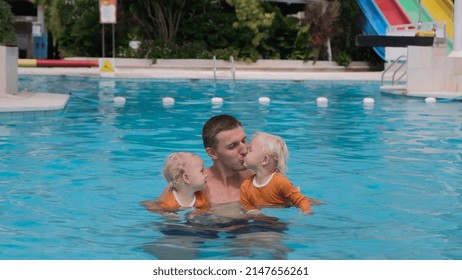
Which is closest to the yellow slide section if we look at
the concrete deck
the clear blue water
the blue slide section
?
the blue slide section

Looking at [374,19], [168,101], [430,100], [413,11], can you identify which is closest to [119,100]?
[168,101]

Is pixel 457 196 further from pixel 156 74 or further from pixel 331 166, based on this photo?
pixel 156 74

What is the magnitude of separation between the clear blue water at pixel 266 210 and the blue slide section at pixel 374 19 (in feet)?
43.7

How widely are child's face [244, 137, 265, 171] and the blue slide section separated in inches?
964

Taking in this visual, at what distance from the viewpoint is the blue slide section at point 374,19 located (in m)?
29.4

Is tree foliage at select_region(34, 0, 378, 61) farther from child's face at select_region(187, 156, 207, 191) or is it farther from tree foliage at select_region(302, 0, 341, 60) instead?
child's face at select_region(187, 156, 207, 191)

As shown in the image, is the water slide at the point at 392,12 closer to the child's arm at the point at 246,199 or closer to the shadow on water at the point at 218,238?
the child's arm at the point at 246,199

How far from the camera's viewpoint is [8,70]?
15.0m

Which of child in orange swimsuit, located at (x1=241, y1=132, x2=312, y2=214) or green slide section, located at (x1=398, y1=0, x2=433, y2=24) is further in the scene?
green slide section, located at (x1=398, y1=0, x2=433, y2=24)

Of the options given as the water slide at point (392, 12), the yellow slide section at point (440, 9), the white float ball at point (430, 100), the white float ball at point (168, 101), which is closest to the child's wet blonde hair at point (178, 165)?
the white float ball at point (168, 101)

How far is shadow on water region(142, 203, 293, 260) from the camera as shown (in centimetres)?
481

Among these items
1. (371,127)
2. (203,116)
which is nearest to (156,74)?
(203,116)

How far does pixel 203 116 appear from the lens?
46.3 feet
